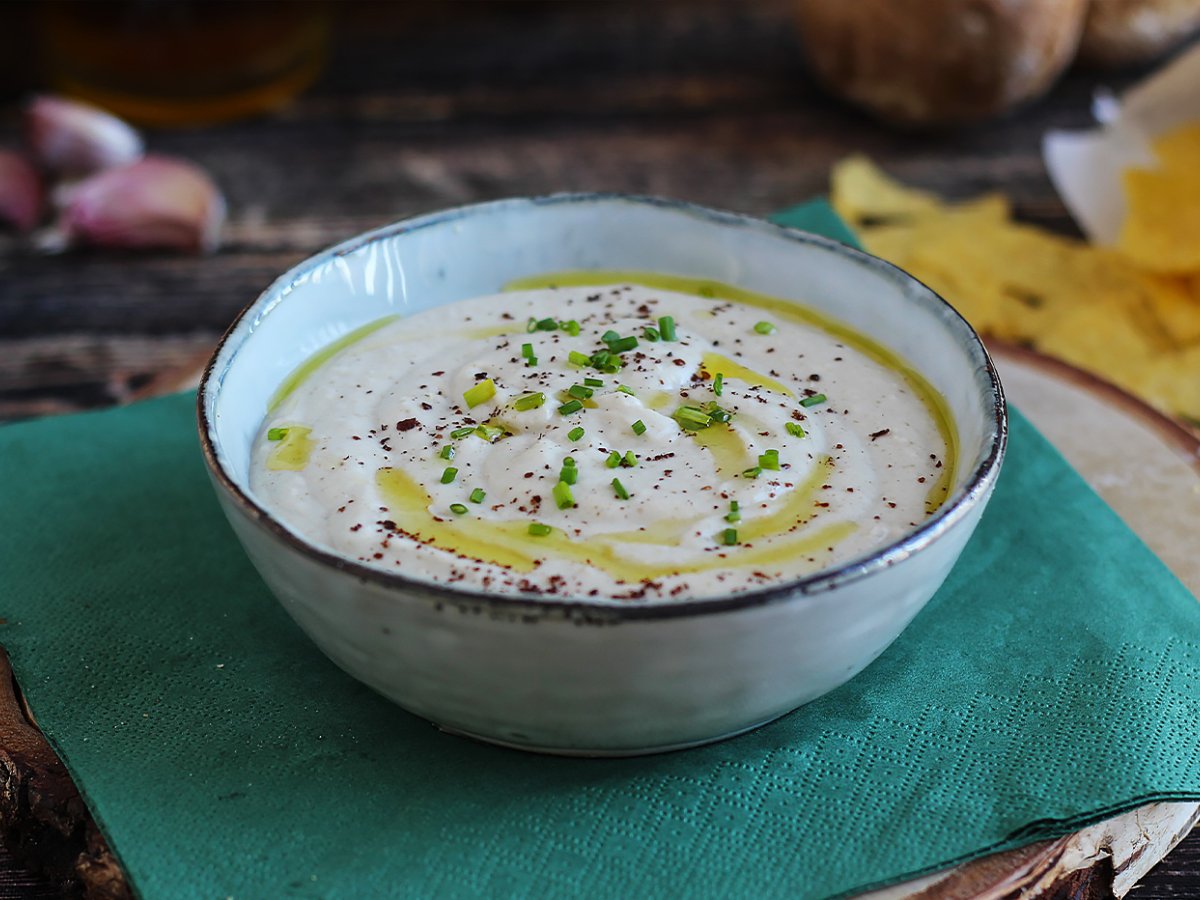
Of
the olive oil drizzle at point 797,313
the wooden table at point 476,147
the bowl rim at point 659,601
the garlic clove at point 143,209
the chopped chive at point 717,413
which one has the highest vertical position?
the bowl rim at point 659,601

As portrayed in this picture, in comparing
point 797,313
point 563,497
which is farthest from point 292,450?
point 797,313

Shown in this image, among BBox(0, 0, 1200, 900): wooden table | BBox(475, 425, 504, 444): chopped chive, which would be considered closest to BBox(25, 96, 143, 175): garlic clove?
BBox(0, 0, 1200, 900): wooden table

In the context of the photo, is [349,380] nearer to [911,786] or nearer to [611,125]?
[911,786]

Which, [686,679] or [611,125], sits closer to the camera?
[686,679]

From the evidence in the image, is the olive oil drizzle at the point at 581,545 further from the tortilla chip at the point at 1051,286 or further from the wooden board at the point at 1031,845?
the tortilla chip at the point at 1051,286

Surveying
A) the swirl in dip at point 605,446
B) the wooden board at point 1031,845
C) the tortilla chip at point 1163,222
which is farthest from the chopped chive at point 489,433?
the tortilla chip at point 1163,222

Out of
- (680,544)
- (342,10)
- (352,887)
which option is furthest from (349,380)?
(342,10)
